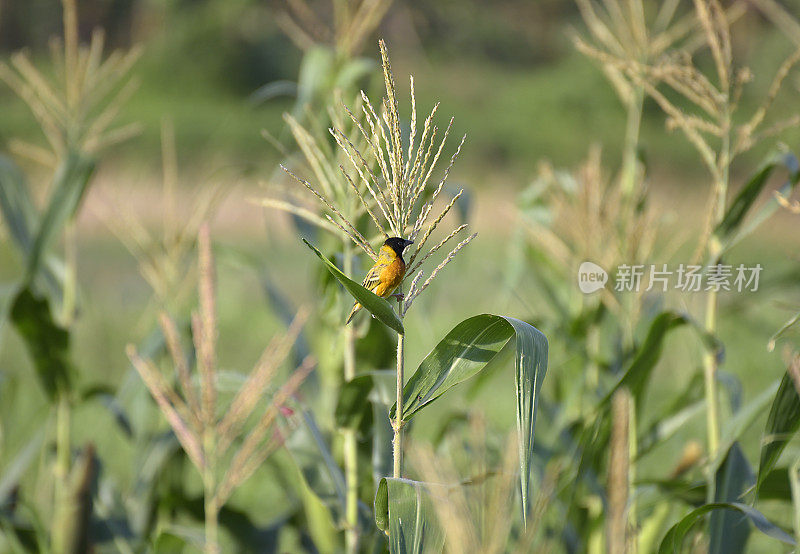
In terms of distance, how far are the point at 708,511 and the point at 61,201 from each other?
1057mm

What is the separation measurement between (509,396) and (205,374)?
7.85 ft

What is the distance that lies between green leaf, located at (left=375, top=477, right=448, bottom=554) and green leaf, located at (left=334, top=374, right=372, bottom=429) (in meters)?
0.32

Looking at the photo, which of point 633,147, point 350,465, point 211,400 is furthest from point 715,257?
point 211,400

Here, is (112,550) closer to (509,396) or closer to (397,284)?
(397,284)

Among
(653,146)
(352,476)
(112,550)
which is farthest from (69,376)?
(653,146)

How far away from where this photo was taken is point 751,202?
1.10 m

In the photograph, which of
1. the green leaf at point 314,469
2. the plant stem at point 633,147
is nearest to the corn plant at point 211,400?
the green leaf at point 314,469

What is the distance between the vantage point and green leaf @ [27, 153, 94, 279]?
4.22 feet

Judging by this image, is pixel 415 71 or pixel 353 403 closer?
pixel 353 403

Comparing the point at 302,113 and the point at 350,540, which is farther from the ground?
the point at 302,113

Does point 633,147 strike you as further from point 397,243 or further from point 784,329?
point 397,243

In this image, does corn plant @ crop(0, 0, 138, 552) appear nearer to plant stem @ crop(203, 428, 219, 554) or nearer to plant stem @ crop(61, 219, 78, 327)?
plant stem @ crop(61, 219, 78, 327)

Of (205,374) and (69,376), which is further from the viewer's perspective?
(69,376)

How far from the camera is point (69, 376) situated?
1378 mm
